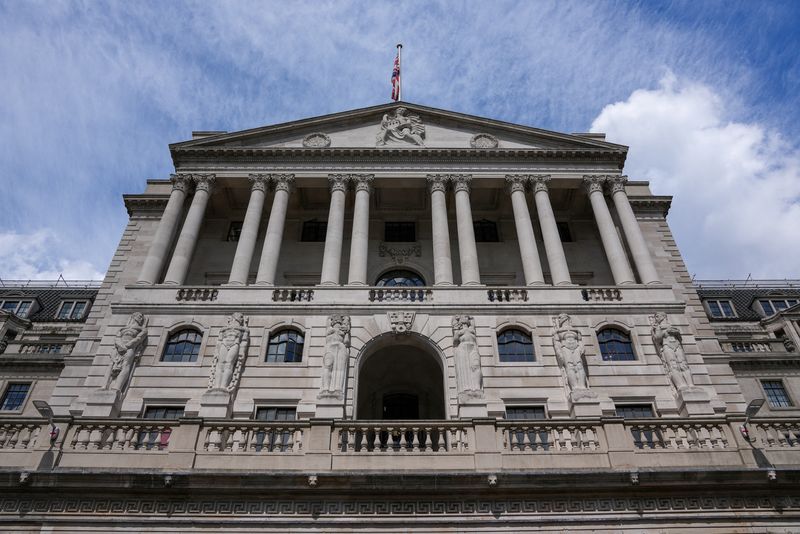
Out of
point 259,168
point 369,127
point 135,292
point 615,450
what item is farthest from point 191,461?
point 369,127

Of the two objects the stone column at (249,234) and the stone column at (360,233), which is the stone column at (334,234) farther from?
the stone column at (249,234)

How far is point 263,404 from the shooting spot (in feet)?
79.5

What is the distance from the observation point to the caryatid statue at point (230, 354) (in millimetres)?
24125

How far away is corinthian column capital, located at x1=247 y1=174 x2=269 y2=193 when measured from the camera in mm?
34062

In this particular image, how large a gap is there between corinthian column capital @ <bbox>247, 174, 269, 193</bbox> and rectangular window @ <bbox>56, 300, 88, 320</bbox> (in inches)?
953

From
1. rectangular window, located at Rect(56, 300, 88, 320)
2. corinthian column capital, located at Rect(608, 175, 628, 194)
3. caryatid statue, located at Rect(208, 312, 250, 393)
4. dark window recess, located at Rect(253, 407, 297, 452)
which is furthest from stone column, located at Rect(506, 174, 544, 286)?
rectangular window, located at Rect(56, 300, 88, 320)

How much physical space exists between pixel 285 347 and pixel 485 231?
16.0 meters

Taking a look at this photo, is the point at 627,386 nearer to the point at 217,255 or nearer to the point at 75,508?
the point at 75,508

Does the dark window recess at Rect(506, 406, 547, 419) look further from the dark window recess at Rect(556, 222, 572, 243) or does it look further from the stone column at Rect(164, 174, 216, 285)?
the stone column at Rect(164, 174, 216, 285)

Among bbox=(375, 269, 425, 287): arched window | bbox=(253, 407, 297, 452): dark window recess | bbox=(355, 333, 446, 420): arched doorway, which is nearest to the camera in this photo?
bbox=(253, 407, 297, 452): dark window recess

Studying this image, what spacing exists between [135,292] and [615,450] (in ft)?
72.1

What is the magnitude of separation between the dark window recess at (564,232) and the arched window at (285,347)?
59.7 ft

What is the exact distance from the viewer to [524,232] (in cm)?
3178

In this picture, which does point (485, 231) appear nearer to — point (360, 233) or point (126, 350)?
point (360, 233)
